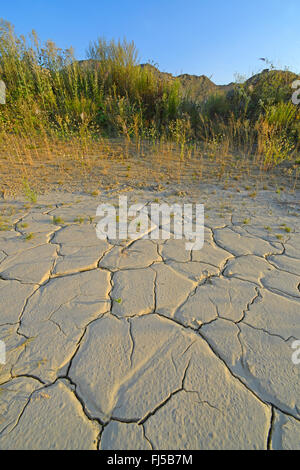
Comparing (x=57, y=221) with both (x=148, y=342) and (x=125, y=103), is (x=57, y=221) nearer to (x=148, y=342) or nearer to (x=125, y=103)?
(x=148, y=342)

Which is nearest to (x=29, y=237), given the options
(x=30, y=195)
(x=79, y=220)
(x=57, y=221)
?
(x=57, y=221)

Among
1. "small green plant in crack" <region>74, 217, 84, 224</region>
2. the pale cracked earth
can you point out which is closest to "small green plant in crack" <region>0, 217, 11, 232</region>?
the pale cracked earth

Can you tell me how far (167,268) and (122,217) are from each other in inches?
43.2

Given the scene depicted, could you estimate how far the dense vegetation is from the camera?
5070 millimetres

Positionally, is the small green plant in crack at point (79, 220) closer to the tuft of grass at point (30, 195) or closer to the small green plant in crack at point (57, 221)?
the small green plant in crack at point (57, 221)

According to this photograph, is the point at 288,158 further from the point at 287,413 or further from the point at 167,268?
the point at 287,413

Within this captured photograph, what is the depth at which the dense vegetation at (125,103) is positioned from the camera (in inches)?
200

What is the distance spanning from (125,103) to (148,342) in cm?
567

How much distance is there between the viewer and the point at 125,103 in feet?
18.2

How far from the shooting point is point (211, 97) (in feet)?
20.3

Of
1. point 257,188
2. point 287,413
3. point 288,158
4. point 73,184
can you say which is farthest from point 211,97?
point 287,413

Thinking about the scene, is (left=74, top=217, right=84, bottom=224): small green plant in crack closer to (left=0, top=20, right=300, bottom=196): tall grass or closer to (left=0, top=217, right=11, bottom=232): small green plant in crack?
(left=0, top=217, right=11, bottom=232): small green plant in crack

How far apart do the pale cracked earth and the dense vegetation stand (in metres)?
3.65

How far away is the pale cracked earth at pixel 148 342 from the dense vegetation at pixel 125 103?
3.65m
